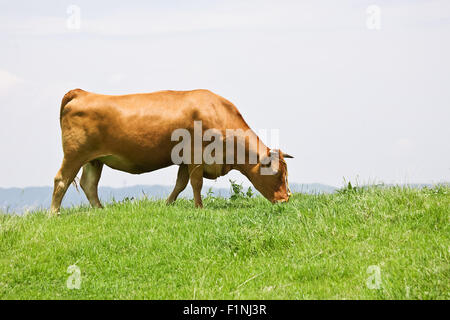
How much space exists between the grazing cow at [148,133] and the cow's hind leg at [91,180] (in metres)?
0.24

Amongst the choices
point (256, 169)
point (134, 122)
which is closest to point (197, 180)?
point (256, 169)

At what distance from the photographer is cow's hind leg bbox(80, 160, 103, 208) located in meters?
10.6

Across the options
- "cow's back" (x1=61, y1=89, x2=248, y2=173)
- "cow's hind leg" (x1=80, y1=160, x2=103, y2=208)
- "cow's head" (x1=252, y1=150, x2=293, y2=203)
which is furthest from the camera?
"cow's hind leg" (x1=80, y1=160, x2=103, y2=208)

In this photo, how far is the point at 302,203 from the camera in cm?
919

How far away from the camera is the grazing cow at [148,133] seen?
1003 cm

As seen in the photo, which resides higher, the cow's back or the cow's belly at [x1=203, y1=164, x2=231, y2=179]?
the cow's back

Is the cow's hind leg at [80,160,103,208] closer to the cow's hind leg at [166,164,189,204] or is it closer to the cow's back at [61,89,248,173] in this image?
the cow's back at [61,89,248,173]

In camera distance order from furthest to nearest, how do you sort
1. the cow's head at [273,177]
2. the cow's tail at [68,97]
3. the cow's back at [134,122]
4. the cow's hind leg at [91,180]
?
the cow's hind leg at [91,180], the cow's tail at [68,97], the cow's head at [273,177], the cow's back at [134,122]

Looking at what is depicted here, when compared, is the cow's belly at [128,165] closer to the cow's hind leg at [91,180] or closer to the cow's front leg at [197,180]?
the cow's hind leg at [91,180]

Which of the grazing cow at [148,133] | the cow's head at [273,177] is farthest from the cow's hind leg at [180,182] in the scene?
the cow's head at [273,177]

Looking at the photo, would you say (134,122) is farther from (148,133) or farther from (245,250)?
(245,250)

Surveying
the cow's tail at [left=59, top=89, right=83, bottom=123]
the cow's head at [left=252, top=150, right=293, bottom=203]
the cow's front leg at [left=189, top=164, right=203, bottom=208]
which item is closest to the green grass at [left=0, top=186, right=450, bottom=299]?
the cow's front leg at [left=189, top=164, right=203, bottom=208]

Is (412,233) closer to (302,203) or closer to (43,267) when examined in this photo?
(302,203)

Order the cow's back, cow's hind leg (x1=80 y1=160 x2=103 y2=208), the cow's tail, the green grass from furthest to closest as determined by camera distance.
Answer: cow's hind leg (x1=80 y1=160 x2=103 y2=208) < the cow's tail < the cow's back < the green grass
